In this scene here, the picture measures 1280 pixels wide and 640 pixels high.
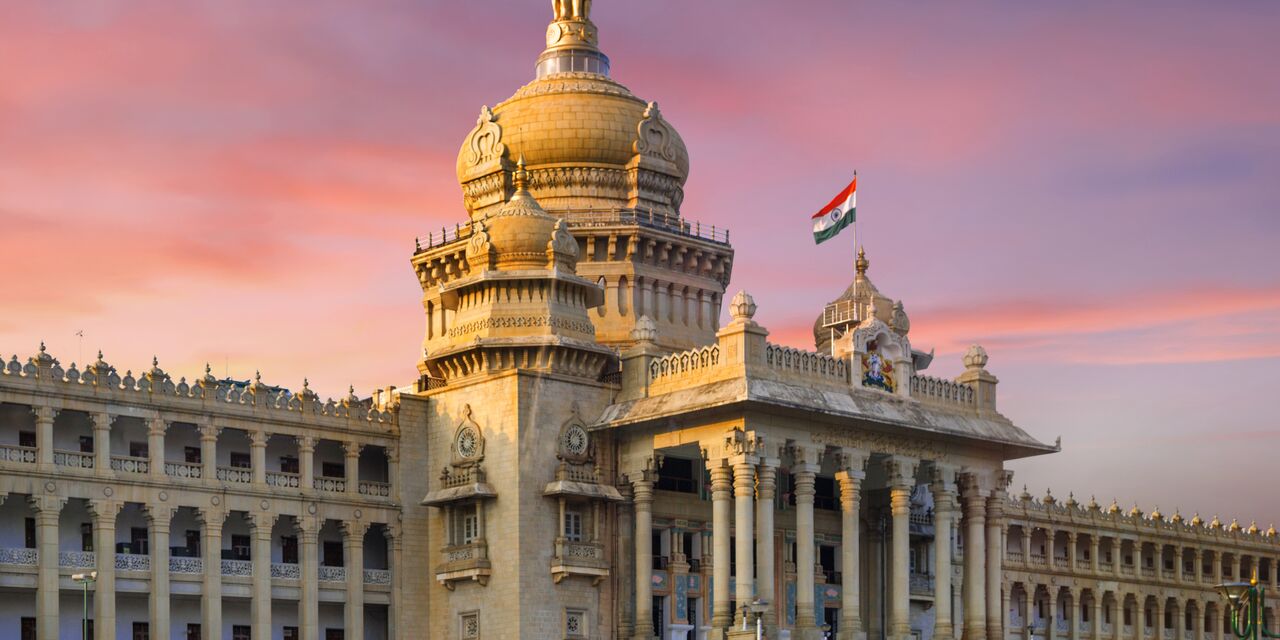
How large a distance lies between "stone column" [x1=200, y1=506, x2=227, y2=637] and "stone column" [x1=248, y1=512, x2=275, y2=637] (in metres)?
1.22

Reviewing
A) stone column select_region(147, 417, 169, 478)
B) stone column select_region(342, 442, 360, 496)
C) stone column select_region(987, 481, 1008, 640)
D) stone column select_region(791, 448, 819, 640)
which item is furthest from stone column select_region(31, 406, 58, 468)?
stone column select_region(987, 481, 1008, 640)

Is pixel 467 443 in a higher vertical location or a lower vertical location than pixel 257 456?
higher

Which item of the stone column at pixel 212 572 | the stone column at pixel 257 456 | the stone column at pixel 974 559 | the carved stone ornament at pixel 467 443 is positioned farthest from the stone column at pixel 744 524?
the stone column at pixel 212 572

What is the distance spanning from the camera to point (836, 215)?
81062 mm

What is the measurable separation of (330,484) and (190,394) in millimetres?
6538

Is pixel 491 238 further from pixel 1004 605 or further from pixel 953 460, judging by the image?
pixel 1004 605

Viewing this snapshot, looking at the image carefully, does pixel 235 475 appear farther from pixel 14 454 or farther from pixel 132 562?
pixel 14 454

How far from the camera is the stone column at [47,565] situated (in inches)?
2712

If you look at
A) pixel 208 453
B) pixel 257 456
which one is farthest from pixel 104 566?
pixel 257 456

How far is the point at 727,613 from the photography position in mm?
71938

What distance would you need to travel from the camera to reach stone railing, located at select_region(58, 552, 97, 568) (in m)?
70.2

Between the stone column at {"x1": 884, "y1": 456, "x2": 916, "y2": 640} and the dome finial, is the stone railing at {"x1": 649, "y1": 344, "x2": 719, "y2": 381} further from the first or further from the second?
the dome finial

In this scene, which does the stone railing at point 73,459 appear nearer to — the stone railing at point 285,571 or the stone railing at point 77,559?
the stone railing at point 77,559

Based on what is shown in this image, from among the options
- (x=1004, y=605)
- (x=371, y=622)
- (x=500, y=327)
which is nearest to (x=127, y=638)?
(x=371, y=622)
